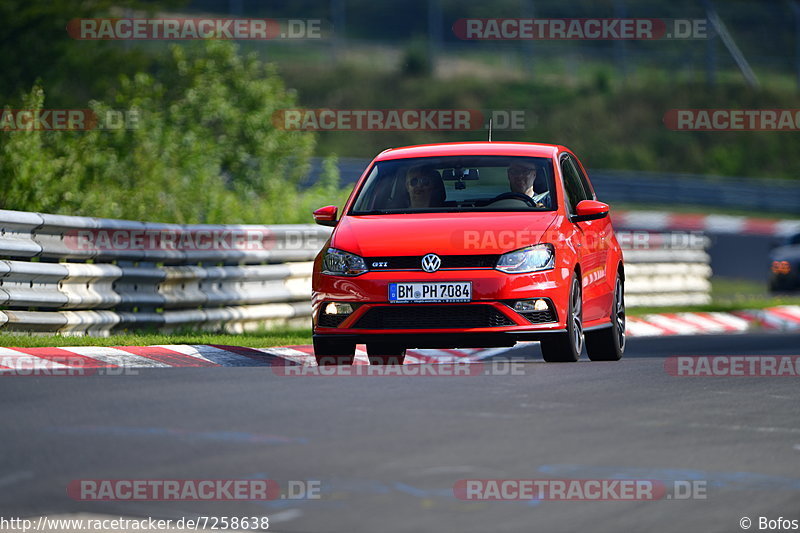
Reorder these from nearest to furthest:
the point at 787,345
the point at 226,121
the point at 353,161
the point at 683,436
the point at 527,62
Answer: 1. the point at 683,436
2. the point at 787,345
3. the point at 226,121
4. the point at 353,161
5. the point at 527,62

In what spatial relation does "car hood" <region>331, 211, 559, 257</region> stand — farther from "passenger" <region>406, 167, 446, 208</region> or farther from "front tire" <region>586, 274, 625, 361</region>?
"front tire" <region>586, 274, 625, 361</region>

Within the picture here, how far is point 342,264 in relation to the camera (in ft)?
37.6

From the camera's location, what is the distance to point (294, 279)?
1720cm

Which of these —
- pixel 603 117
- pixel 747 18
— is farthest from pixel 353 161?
pixel 747 18

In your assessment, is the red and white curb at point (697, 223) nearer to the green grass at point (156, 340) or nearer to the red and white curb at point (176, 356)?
the red and white curb at point (176, 356)

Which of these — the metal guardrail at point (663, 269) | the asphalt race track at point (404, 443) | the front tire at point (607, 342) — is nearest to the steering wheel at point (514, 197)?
the front tire at point (607, 342)

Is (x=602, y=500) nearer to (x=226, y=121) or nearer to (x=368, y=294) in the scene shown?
(x=368, y=294)

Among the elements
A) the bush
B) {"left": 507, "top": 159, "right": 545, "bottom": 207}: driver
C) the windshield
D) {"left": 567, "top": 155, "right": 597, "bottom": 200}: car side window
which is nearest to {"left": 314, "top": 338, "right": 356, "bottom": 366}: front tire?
the windshield

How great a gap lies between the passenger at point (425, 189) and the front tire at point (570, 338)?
127 centimetres

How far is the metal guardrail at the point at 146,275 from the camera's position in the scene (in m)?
12.5

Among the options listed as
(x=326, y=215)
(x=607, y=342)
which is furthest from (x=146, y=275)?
(x=607, y=342)

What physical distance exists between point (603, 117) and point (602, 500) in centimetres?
5132

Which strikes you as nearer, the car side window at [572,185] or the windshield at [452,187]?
the windshield at [452,187]

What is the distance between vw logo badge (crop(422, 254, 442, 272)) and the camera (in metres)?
11.1
